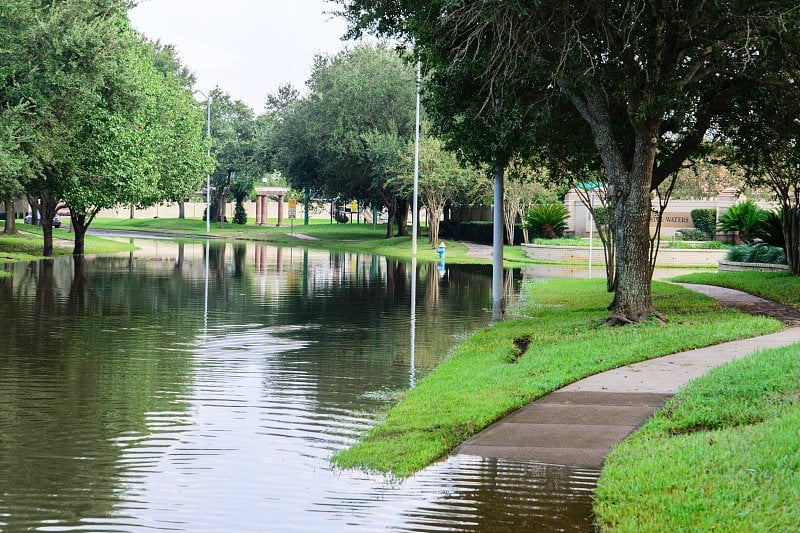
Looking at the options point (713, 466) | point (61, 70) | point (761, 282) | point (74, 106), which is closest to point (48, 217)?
point (74, 106)

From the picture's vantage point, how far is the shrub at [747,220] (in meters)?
33.7

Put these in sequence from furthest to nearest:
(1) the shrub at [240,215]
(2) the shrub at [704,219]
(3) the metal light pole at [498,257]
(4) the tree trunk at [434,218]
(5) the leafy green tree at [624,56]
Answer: (1) the shrub at [240,215]
(2) the shrub at [704,219]
(4) the tree trunk at [434,218]
(3) the metal light pole at [498,257]
(5) the leafy green tree at [624,56]

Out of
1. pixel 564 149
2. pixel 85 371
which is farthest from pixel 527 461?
pixel 564 149

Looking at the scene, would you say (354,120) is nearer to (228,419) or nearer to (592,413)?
(228,419)

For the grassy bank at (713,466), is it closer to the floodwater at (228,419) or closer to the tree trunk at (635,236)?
the floodwater at (228,419)

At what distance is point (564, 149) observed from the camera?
2266 cm

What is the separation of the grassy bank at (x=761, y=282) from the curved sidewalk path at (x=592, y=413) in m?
8.60

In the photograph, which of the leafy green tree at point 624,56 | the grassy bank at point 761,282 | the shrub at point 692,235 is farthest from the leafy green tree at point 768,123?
the shrub at point 692,235

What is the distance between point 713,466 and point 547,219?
4897cm

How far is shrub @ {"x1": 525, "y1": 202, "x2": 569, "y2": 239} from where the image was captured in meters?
55.9

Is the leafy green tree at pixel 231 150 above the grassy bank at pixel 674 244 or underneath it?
above

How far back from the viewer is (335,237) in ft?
238

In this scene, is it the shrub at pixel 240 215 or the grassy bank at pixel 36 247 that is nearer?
the grassy bank at pixel 36 247

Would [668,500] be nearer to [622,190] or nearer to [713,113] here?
[622,190]
